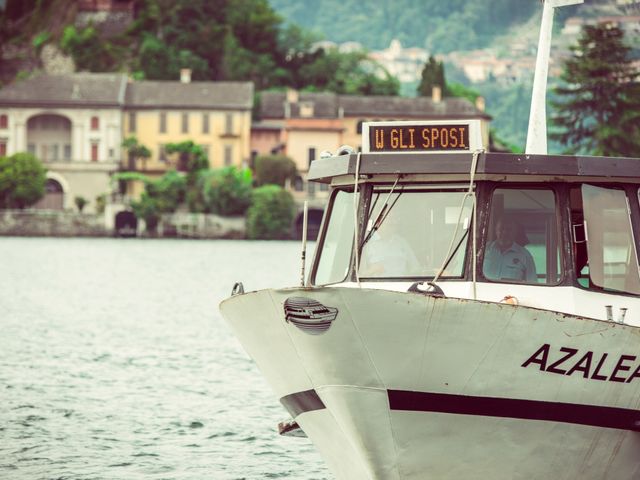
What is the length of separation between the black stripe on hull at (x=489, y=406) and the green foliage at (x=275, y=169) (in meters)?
136

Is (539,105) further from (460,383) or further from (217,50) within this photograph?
(217,50)

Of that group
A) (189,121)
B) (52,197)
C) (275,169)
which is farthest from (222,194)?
(52,197)

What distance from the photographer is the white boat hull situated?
1305 cm

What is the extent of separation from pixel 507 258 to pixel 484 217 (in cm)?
40

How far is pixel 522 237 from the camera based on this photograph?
563 inches

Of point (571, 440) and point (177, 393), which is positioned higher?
point (571, 440)

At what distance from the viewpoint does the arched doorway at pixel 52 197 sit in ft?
493

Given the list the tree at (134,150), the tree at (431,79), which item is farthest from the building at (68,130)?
the tree at (431,79)

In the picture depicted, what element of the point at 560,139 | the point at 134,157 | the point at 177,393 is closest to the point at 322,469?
the point at 177,393

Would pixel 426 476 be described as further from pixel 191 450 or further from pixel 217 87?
pixel 217 87

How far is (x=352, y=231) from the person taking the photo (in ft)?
48.3

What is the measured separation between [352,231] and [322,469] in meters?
6.75

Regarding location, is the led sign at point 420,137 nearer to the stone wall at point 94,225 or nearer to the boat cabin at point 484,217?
the boat cabin at point 484,217

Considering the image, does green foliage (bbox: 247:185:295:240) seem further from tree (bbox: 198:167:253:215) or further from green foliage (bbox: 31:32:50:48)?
green foliage (bbox: 31:32:50:48)
